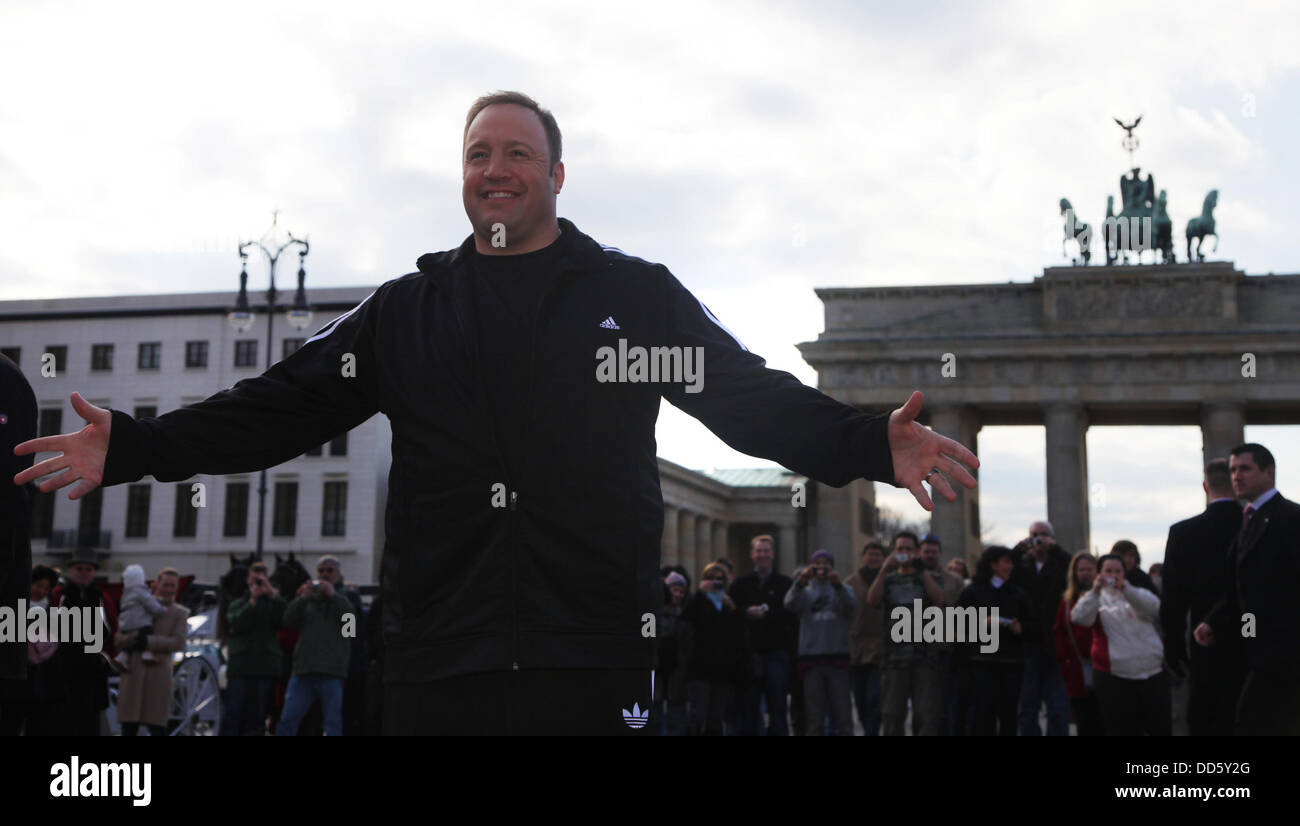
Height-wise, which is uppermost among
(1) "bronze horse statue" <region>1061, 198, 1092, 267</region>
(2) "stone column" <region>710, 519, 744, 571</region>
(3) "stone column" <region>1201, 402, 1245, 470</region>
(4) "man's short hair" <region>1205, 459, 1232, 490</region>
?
(1) "bronze horse statue" <region>1061, 198, 1092, 267</region>

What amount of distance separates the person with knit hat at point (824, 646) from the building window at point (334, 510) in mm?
47703

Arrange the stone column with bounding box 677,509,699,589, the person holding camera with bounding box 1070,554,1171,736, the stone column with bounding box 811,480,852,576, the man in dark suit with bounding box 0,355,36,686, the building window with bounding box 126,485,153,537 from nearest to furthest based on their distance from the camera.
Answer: the man in dark suit with bounding box 0,355,36,686 → the person holding camera with bounding box 1070,554,1171,736 → the stone column with bounding box 811,480,852,576 → the building window with bounding box 126,485,153,537 → the stone column with bounding box 677,509,699,589

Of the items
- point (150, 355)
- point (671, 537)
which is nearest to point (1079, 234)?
point (671, 537)

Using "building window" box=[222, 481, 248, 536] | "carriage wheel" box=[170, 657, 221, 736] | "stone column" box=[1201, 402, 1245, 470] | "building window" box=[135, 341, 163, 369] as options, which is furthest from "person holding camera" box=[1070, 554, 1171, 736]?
"building window" box=[135, 341, 163, 369]

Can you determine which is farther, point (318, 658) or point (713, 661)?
point (713, 661)

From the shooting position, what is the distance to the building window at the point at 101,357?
65188mm

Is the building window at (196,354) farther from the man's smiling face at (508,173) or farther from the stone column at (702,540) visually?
the man's smiling face at (508,173)

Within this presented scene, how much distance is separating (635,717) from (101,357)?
2658 inches

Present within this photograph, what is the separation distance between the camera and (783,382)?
3.04 metres

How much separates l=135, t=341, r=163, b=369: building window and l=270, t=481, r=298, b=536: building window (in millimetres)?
8511

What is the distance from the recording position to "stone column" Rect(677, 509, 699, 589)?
8006 centimetres

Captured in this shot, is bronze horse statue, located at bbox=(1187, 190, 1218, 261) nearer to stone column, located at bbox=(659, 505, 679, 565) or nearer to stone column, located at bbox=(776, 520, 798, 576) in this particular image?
stone column, located at bbox=(659, 505, 679, 565)

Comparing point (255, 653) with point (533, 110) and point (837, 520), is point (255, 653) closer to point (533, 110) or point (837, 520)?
point (533, 110)

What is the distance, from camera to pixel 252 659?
1523 cm
